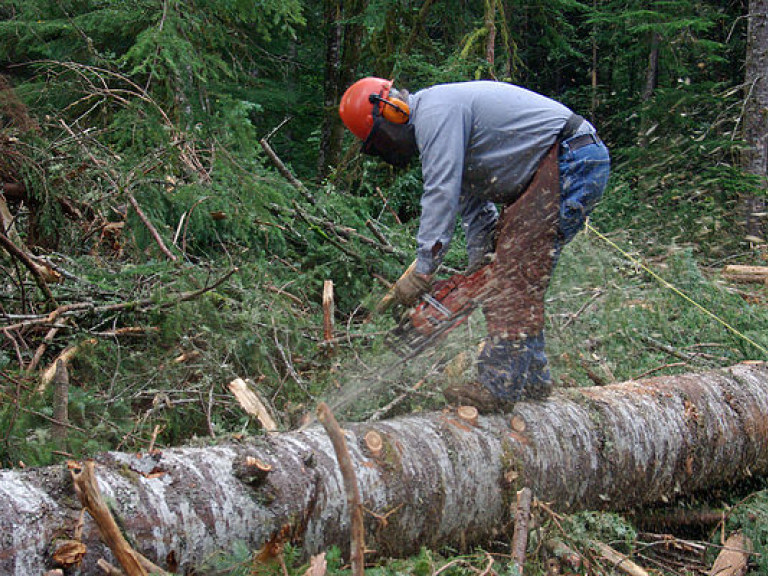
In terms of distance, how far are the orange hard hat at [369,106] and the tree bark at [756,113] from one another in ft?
25.1

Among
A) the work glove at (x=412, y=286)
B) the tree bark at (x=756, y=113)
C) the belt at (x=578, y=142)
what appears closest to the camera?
the work glove at (x=412, y=286)

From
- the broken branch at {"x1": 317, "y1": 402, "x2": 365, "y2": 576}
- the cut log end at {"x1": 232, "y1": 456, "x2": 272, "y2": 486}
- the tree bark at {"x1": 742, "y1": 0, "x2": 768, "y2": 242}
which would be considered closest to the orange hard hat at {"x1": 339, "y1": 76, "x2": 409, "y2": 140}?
the cut log end at {"x1": 232, "y1": 456, "x2": 272, "y2": 486}

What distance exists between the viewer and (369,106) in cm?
331

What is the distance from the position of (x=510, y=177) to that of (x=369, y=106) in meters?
0.80

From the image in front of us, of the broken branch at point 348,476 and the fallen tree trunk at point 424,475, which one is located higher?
the broken branch at point 348,476

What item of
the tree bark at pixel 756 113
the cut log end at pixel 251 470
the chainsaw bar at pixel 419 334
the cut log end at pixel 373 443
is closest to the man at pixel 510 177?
the chainsaw bar at pixel 419 334

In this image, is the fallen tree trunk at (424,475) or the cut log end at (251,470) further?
the cut log end at (251,470)

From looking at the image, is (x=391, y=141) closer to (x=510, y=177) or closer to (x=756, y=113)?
(x=510, y=177)

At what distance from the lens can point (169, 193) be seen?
4.77m

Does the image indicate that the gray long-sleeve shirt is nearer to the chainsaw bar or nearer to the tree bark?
the chainsaw bar

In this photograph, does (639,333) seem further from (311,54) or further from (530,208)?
(311,54)

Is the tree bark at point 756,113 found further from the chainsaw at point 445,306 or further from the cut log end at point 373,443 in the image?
the cut log end at point 373,443

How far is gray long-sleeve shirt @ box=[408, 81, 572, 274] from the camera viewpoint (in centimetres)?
311

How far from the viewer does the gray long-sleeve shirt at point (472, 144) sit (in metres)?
3.11
